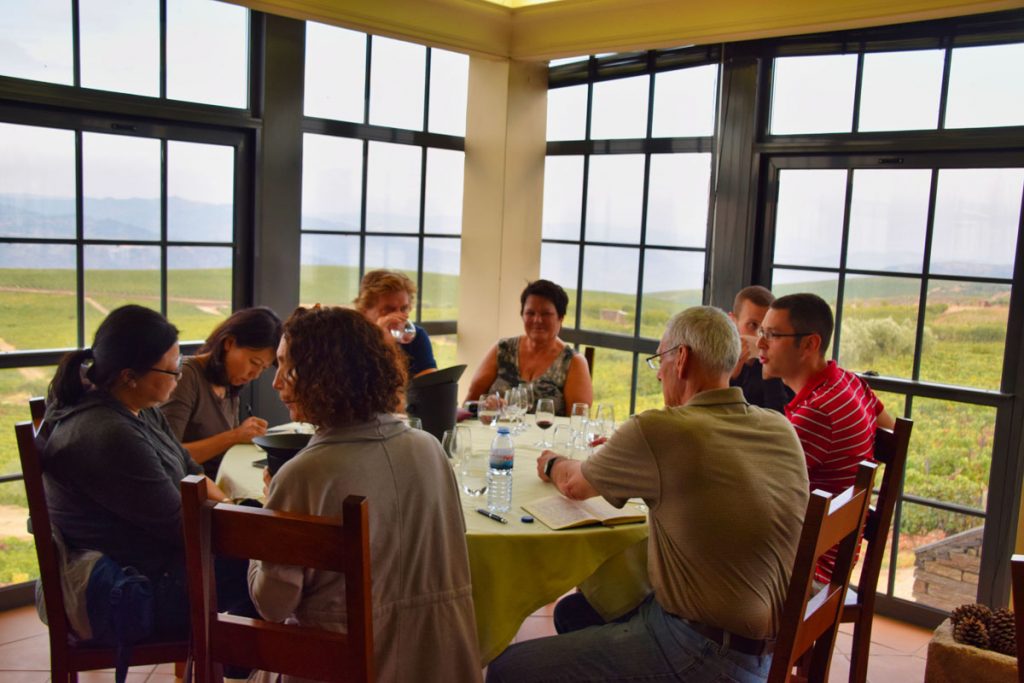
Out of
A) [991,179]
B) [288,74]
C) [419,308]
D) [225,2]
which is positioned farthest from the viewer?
[419,308]

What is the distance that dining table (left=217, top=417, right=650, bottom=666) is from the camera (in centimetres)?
215

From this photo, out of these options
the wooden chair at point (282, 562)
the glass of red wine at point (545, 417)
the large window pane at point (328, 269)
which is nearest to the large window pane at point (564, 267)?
the large window pane at point (328, 269)

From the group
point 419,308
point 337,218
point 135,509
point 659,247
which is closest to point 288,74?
point 337,218

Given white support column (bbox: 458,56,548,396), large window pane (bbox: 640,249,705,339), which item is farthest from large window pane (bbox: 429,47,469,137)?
large window pane (bbox: 640,249,705,339)

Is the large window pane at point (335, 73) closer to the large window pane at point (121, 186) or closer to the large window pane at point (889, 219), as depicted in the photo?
the large window pane at point (121, 186)

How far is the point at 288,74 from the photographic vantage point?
393cm

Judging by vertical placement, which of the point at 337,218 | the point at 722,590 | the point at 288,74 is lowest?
the point at 722,590

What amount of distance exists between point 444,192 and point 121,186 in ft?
5.69

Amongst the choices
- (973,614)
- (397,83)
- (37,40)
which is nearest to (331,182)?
(397,83)

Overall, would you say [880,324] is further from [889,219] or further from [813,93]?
[813,93]

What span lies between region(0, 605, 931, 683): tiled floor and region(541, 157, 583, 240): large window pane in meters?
2.09

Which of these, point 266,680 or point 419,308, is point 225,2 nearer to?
point 419,308

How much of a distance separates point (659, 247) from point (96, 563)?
3.04m

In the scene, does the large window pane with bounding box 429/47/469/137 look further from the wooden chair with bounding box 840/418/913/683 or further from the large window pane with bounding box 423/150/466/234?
the wooden chair with bounding box 840/418/913/683
